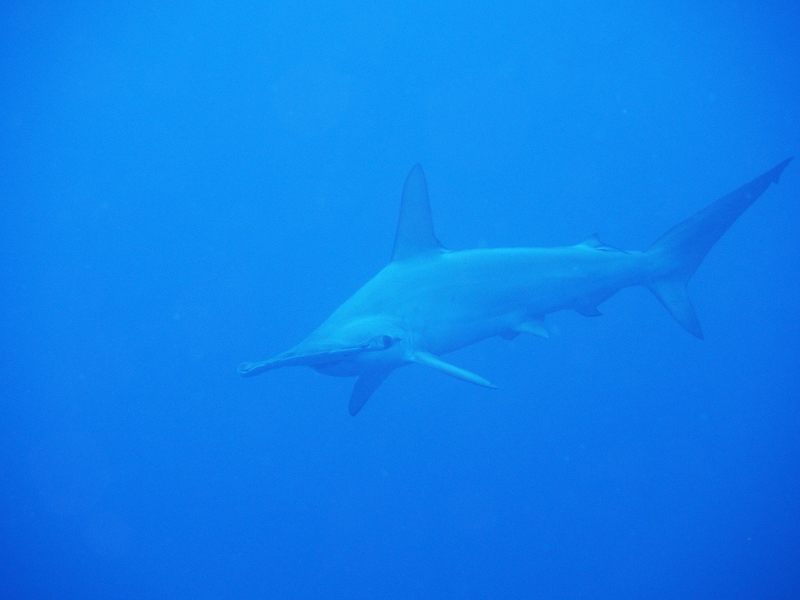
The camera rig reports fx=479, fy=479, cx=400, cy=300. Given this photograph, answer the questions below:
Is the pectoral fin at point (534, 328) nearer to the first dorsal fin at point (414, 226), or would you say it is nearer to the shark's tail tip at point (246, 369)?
the first dorsal fin at point (414, 226)

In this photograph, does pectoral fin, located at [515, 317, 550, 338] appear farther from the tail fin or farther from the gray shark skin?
the tail fin

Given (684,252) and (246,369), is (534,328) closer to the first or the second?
(684,252)

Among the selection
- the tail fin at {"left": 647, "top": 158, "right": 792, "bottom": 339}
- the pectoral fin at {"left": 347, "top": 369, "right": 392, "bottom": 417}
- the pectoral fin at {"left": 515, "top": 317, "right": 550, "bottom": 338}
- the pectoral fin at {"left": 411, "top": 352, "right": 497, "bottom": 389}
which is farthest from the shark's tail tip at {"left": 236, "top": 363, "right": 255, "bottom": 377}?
the tail fin at {"left": 647, "top": 158, "right": 792, "bottom": 339}

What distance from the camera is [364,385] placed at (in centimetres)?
446

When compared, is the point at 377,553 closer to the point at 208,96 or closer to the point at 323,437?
the point at 323,437

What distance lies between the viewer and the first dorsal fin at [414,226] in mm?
4379

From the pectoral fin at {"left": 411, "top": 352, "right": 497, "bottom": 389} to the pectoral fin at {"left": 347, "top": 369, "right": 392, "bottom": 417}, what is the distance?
381 millimetres

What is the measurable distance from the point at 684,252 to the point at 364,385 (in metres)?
3.62

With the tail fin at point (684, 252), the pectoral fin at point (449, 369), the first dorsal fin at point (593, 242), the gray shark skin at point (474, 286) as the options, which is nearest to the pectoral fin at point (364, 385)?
the gray shark skin at point (474, 286)

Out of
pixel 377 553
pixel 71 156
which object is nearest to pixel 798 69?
pixel 377 553

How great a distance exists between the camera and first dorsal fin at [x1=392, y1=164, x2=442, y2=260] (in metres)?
4.38

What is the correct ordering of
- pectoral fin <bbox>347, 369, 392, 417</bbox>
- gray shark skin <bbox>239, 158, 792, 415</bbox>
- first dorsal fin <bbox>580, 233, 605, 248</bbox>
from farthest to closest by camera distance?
1. first dorsal fin <bbox>580, 233, 605, 248</bbox>
2. pectoral fin <bbox>347, 369, 392, 417</bbox>
3. gray shark skin <bbox>239, 158, 792, 415</bbox>

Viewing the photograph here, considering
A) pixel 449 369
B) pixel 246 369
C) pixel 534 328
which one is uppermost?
pixel 534 328

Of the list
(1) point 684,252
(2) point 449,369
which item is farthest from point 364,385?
(1) point 684,252
